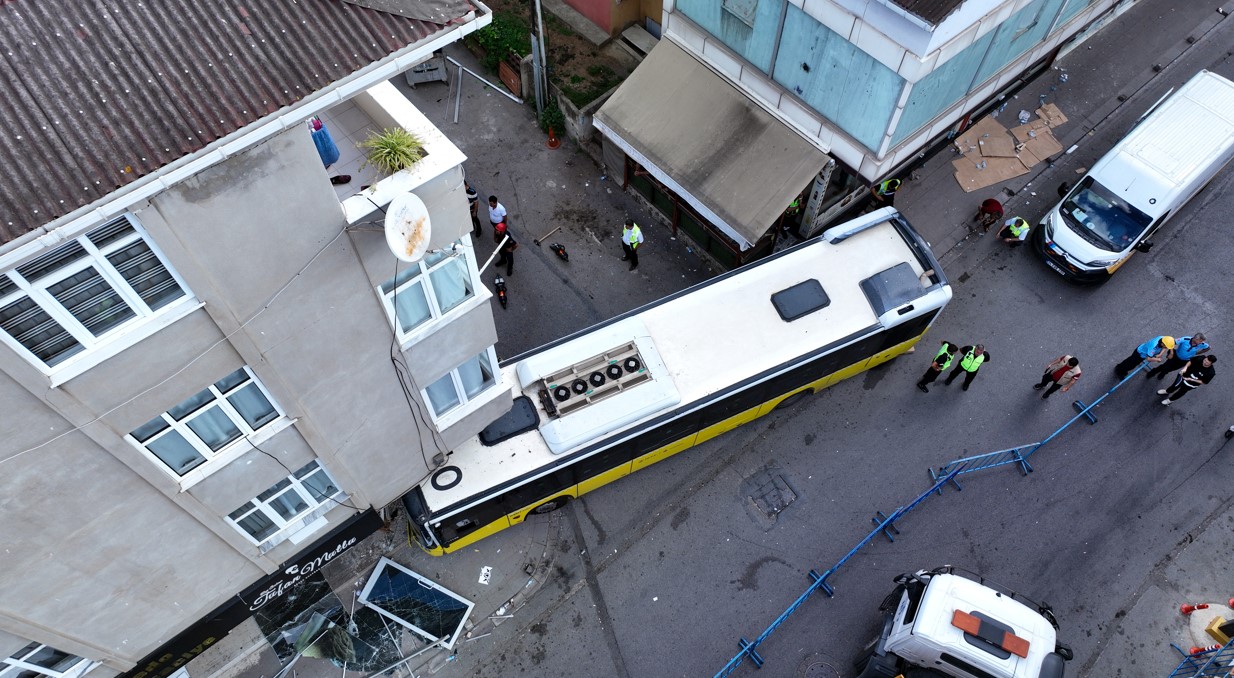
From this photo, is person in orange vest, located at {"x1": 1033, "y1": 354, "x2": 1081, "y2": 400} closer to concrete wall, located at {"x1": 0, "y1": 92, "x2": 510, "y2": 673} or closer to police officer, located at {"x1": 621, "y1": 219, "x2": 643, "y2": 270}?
police officer, located at {"x1": 621, "y1": 219, "x2": 643, "y2": 270}

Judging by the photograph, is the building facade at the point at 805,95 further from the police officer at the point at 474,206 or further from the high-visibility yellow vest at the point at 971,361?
the high-visibility yellow vest at the point at 971,361

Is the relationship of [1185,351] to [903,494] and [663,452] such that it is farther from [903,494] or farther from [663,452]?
[663,452]

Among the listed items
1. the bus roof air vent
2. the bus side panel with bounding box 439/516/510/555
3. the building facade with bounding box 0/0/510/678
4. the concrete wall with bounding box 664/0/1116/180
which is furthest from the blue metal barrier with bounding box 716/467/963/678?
the building facade with bounding box 0/0/510/678

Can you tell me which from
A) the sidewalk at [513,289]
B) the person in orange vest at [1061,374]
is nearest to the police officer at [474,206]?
the sidewalk at [513,289]

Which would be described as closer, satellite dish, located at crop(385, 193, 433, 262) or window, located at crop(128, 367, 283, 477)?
satellite dish, located at crop(385, 193, 433, 262)

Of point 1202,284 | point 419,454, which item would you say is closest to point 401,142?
point 419,454

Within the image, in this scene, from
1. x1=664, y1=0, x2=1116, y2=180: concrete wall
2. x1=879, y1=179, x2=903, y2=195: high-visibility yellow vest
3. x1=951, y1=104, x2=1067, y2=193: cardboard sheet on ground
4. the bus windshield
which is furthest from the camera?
x1=951, y1=104, x2=1067, y2=193: cardboard sheet on ground

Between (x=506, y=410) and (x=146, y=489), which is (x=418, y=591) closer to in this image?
(x=506, y=410)
